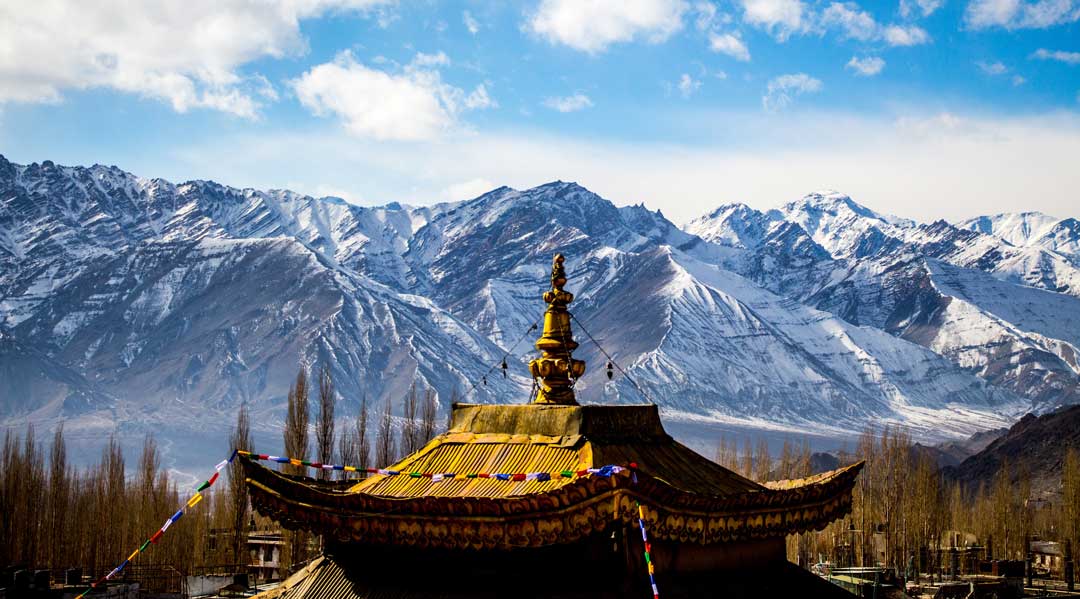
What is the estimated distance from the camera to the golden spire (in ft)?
33.4

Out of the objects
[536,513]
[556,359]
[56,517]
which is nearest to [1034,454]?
[56,517]

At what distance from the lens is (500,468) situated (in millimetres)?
9477

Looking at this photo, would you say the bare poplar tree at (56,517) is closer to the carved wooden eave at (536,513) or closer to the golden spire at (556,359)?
the carved wooden eave at (536,513)

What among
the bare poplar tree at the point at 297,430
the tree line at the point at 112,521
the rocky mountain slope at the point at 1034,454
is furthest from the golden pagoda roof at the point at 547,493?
the rocky mountain slope at the point at 1034,454

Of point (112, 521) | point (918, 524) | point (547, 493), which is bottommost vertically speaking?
point (112, 521)

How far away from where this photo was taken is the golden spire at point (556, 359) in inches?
401

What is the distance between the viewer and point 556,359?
10.2 m

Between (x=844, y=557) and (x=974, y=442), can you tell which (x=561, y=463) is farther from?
(x=974, y=442)

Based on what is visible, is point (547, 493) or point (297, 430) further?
point (297, 430)

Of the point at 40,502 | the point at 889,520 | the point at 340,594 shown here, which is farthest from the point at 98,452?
the point at 340,594

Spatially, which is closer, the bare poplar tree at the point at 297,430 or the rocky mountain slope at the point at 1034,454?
the bare poplar tree at the point at 297,430

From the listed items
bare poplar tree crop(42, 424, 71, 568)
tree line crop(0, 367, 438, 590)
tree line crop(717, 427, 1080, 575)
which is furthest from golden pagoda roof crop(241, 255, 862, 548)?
bare poplar tree crop(42, 424, 71, 568)

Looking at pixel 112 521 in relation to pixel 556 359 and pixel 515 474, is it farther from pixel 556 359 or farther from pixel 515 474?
pixel 515 474

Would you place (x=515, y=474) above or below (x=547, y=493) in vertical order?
above
